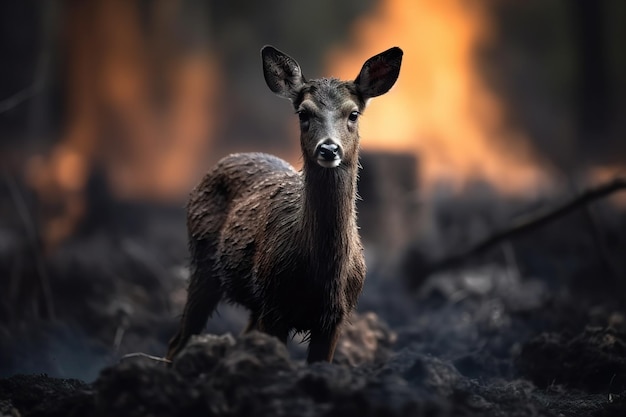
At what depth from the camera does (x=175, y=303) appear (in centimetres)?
980

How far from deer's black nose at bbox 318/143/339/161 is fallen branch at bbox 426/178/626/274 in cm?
416

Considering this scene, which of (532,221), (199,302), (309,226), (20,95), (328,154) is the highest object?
(20,95)

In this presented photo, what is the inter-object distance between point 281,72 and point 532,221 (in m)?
4.55

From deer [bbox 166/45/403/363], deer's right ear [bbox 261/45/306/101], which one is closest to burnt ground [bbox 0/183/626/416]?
deer [bbox 166/45/403/363]

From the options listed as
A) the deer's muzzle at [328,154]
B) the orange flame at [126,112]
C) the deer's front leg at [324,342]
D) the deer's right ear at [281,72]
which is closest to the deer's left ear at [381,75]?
the deer's right ear at [281,72]

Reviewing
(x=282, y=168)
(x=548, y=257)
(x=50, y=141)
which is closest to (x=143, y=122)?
(x=50, y=141)

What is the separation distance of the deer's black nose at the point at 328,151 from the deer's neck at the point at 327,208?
280mm

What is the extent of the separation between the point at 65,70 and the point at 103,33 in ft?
5.08

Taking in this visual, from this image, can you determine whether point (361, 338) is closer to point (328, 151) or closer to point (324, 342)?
point (324, 342)

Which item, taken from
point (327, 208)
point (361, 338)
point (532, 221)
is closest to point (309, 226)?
point (327, 208)

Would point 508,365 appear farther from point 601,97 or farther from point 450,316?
point 601,97

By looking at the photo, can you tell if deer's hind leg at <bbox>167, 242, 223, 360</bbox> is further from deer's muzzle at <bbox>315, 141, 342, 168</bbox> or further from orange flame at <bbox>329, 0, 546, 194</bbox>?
orange flame at <bbox>329, 0, 546, 194</bbox>

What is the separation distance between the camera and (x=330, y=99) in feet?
18.2

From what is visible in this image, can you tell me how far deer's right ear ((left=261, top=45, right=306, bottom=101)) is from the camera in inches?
233
